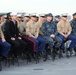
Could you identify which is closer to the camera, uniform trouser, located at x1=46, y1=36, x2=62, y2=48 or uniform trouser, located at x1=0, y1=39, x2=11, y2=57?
uniform trouser, located at x1=0, y1=39, x2=11, y2=57

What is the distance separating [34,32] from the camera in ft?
38.7

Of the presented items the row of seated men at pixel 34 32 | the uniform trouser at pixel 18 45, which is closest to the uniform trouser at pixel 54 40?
the row of seated men at pixel 34 32

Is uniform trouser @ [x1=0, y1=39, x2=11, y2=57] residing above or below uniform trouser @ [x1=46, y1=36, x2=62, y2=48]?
above

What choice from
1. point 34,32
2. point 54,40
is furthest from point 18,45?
point 54,40

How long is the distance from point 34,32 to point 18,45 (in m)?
1.16

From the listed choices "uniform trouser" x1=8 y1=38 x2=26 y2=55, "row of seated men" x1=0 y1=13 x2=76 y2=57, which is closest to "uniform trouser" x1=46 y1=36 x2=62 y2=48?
"row of seated men" x1=0 y1=13 x2=76 y2=57

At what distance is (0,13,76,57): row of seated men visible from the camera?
10.8m

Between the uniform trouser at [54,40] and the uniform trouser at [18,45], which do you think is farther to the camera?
the uniform trouser at [54,40]

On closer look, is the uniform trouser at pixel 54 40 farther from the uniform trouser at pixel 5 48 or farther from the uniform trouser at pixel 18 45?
the uniform trouser at pixel 5 48

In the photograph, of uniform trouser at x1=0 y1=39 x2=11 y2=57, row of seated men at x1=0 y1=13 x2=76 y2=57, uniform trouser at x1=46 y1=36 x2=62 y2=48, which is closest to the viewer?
uniform trouser at x1=0 y1=39 x2=11 y2=57

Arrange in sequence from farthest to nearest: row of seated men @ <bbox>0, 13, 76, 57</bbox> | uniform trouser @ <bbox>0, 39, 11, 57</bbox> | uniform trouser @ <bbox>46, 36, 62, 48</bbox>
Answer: uniform trouser @ <bbox>46, 36, 62, 48</bbox>
row of seated men @ <bbox>0, 13, 76, 57</bbox>
uniform trouser @ <bbox>0, 39, 11, 57</bbox>

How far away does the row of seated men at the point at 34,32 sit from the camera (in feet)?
35.5

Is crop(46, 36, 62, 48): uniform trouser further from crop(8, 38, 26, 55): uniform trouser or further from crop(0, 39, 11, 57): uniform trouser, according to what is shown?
crop(0, 39, 11, 57): uniform trouser

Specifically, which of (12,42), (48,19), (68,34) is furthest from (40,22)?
(12,42)
